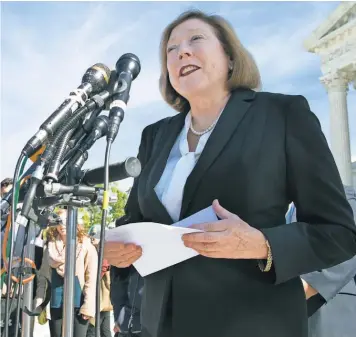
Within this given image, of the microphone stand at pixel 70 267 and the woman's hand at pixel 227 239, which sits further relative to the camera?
the microphone stand at pixel 70 267

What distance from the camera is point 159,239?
4.71ft

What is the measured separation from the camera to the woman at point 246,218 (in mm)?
1386

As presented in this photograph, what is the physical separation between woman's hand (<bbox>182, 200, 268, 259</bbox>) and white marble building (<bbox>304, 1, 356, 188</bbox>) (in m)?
19.8

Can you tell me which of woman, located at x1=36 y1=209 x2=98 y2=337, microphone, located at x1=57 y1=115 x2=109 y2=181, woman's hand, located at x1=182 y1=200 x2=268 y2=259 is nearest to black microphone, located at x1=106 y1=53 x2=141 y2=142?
microphone, located at x1=57 y1=115 x2=109 y2=181

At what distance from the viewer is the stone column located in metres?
20.9

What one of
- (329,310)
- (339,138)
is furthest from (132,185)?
(339,138)

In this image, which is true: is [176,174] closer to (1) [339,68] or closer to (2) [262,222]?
(2) [262,222]

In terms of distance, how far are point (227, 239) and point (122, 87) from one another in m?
0.79

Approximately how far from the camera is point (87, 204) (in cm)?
164

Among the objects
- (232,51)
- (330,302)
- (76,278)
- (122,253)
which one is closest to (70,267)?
(122,253)

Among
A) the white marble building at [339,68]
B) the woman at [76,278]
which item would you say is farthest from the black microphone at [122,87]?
the white marble building at [339,68]

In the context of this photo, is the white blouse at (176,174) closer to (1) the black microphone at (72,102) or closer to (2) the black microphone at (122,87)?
(2) the black microphone at (122,87)

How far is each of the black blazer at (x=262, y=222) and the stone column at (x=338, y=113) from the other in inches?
796

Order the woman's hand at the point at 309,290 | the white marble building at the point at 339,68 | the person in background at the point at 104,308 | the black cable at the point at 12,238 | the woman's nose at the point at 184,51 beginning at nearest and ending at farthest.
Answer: the black cable at the point at 12,238 → the woman's nose at the point at 184,51 → the woman's hand at the point at 309,290 → the person in background at the point at 104,308 → the white marble building at the point at 339,68
